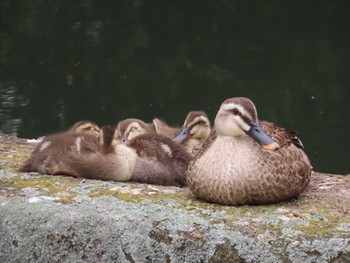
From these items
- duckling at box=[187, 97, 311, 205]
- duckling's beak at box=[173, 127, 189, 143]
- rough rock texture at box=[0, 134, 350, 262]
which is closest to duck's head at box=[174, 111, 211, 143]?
duckling's beak at box=[173, 127, 189, 143]

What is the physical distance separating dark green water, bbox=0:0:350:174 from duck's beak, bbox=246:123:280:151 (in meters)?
4.27

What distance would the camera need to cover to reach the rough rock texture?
3615 millimetres

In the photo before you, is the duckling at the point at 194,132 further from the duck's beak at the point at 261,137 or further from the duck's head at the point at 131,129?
the duck's beak at the point at 261,137

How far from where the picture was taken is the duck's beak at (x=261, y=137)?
3965mm

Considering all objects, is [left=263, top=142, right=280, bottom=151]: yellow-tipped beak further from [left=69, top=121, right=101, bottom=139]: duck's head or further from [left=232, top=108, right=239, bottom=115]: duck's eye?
[left=69, top=121, right=101, bottom=139]: duck's head

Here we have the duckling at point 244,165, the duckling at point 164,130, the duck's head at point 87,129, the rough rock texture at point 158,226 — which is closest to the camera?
the rough rock texture at point 158,226

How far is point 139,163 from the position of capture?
4746 mm

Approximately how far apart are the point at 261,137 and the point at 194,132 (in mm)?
1580

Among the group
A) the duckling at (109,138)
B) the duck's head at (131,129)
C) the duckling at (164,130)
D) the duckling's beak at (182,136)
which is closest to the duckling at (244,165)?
the duckling at (109,138)

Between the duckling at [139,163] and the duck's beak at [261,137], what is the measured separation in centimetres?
83

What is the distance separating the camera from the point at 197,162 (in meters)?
4.11

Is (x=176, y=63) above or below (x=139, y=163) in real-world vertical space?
below

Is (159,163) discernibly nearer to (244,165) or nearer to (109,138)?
(109,138)

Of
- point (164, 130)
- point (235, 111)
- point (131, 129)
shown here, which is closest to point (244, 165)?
point (235, 111)
